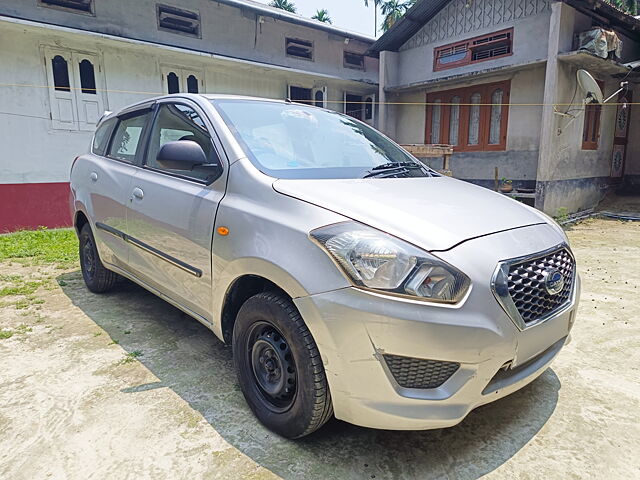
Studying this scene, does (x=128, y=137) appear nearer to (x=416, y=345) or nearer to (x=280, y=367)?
(x=280, y=367)

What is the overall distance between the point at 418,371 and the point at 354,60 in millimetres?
12606

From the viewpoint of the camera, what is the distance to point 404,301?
5.35 feet

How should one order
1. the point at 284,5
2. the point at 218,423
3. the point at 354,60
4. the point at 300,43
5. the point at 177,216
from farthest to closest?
1. the point at 284,5
2. the point at 354,60
3. the point at 300,43
4. the point at 177,216
5. the point at 218,423

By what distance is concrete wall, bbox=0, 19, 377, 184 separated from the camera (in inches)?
292

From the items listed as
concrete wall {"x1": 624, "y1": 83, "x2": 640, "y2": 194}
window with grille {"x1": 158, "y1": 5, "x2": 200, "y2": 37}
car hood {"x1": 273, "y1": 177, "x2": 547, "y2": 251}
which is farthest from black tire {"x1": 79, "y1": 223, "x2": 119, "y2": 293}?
concrete wall {"x1": 624, "y1": 83, "x2": 640, "y2": 194}

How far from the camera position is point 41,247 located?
6262 mm

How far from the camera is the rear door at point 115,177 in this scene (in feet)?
10.6

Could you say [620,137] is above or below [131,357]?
above

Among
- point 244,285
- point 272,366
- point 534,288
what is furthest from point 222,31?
point 534,288

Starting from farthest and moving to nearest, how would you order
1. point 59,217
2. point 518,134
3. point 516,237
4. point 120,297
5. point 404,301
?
point 518,134
point 59,217
point 120,297
point 516,237
point 404,301

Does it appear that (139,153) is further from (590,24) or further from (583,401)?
(590,24)

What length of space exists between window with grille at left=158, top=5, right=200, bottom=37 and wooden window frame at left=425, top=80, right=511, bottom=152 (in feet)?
19.4

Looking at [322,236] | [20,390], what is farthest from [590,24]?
[20,390]

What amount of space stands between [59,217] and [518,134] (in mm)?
9526
